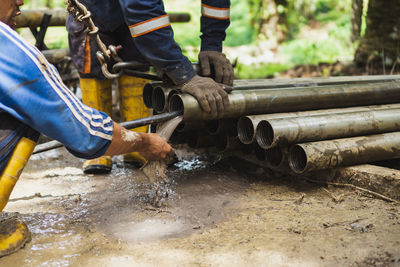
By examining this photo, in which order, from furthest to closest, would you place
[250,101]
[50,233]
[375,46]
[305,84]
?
[375,46] → [305,84] → [250,101] → [50,233]

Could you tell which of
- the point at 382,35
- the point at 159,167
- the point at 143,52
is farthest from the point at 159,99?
the point at 382,35

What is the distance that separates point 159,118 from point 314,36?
1272 cm

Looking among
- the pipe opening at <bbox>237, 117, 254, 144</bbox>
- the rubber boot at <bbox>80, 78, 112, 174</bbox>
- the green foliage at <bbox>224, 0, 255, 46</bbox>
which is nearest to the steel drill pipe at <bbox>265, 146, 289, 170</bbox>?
the pipe opening at <bbox>237, 117, 254, 144</bbox>

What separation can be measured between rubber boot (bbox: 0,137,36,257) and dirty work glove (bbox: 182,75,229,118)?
3.48ft

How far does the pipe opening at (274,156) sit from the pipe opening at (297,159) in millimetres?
208

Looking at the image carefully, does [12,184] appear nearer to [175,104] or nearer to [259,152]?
[175,104]

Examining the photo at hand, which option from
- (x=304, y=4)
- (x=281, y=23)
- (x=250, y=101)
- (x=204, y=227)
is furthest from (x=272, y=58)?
(x=204, y=227)

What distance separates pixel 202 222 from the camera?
234 cm

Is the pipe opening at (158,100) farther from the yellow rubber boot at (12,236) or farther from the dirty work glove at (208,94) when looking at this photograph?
the yellow rubber boot at (12,236)

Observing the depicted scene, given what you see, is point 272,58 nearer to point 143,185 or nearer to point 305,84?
point 305,84

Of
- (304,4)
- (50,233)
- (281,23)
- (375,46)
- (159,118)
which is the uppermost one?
(304,4)

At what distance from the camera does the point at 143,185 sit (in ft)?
9.78

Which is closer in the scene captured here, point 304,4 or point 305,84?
point 305,84

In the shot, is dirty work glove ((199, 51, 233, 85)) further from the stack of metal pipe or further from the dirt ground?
the dirt ground
